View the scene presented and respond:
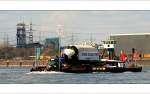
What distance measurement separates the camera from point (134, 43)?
30.9m

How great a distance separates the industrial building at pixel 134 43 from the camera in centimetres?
2884

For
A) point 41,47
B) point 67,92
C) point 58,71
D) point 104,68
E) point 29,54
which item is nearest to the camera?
point 67,92

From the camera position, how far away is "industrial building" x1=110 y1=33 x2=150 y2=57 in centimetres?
2884

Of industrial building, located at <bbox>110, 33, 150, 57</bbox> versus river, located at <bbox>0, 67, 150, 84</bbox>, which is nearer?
river, located at <bbox>0, 67, 150, 84</bbox>

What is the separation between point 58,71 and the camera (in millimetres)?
26953

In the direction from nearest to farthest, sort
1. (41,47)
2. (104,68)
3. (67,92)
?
(67,92) < (41,47) < (104,68)

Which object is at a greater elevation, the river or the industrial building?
the industrial building

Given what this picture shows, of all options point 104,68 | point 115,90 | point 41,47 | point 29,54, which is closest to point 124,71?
point 104,68

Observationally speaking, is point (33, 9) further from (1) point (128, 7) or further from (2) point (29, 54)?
(2) point (29, 54)

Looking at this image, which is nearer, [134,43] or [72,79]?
[72,79]

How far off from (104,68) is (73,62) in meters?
2.07

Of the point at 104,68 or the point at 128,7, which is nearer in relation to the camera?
the point at 128,7

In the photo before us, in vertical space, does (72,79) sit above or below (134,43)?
below

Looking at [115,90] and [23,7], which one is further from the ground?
[23,7]
